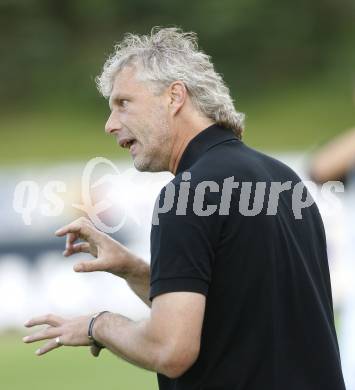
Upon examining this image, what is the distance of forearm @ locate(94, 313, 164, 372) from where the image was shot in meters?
3.40

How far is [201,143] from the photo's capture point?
12.2 feet

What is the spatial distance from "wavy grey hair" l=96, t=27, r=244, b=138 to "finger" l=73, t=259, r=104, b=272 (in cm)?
64

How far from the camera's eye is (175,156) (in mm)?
3820

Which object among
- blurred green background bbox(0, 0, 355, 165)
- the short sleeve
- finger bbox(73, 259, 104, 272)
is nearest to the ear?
the short sleeve

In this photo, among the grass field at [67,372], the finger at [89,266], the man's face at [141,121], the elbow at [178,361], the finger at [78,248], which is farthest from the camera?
the grass field at [67,372]

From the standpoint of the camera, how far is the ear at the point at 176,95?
149 inches

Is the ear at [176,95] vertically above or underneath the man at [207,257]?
above

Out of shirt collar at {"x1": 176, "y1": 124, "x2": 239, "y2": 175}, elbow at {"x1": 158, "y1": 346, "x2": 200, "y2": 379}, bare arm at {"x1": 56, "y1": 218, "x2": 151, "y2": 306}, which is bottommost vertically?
elbow at {"x1": 158, "y1": 346, "x2": 200, "y2": 379}

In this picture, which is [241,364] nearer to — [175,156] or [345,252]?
[175,156]

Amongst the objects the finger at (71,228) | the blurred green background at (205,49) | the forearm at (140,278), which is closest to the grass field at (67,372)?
the forearm at (140,278)

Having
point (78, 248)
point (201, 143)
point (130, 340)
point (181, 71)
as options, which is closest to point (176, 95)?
point (181, 71)

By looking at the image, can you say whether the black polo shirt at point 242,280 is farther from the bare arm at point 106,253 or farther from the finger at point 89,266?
the bare arm at point 106,253

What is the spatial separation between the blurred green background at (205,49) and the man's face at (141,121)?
51.3ft

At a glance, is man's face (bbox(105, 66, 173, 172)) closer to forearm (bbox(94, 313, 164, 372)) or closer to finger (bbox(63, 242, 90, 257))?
finger (bbox(63, 242, 90, 257))
